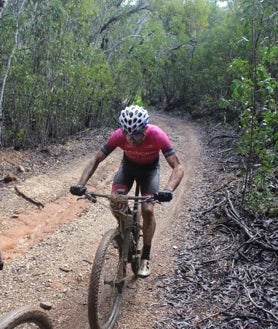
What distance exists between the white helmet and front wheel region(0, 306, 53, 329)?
1879mm

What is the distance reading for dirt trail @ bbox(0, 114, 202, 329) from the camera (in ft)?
12.6

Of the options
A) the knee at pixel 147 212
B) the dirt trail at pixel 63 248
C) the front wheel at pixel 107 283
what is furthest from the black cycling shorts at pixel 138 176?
the dirt trail at pixel 63 248

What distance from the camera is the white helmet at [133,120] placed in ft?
11.8

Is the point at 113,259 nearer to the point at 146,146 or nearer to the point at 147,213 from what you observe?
the point at 147,213

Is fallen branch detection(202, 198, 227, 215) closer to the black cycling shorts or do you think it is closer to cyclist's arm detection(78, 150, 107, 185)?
the black cycling shorts

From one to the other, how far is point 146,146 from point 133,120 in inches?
18.8

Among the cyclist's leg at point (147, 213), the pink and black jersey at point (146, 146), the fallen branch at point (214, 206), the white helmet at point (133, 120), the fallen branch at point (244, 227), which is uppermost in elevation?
the white helmet at point (133, 120)

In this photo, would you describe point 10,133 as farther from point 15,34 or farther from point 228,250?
point 228,250

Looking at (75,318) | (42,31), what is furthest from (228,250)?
(42,31)

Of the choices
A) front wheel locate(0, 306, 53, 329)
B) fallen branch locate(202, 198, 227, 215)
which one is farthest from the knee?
fallen branch locate(202, 198, 227, 215)

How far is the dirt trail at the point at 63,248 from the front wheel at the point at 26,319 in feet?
3.88

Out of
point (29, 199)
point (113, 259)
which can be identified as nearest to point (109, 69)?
point (29, 199)

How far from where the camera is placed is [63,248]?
5.15 metres

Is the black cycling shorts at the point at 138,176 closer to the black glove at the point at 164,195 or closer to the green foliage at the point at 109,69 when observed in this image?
the black glove at the point at 164,195
